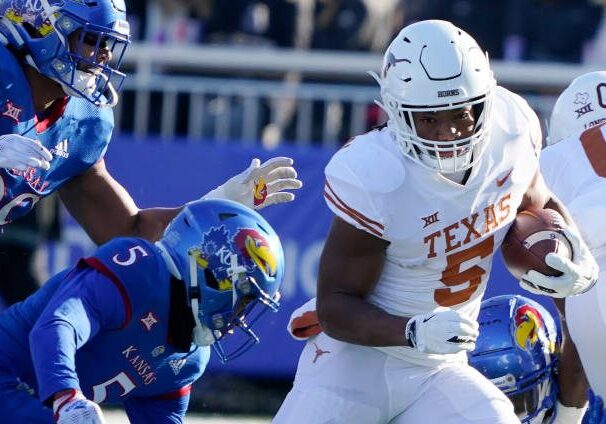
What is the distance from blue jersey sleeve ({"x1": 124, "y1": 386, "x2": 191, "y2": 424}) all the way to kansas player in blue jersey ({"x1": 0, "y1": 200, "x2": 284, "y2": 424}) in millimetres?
97

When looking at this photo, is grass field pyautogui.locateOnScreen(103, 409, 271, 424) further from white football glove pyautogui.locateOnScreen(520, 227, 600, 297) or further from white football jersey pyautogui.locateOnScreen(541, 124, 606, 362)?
white football glove pyautogui.locateOnScreen(520, 227, 600, 297)

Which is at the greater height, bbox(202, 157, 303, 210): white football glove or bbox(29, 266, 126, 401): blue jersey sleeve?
bbox(29, 266, 126, 401): blue jersey sleeve

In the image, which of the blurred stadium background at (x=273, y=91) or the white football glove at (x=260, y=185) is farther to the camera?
the blurred stadium background at (x=273, y=91)

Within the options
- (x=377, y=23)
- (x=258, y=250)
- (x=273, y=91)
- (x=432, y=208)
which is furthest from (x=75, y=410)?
(x=377, y=23)

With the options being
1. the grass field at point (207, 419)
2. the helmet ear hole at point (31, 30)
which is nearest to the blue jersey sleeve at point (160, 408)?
the helmet ear hole at point (31, 30)

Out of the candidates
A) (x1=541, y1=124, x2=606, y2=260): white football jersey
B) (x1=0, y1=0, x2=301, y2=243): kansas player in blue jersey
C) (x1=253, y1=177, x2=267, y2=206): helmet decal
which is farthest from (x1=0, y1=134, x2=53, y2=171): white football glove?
(x1=541, y1=124, x2=606, y2=260): white football jersey

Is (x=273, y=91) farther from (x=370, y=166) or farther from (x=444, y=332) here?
(x=444, y=332)

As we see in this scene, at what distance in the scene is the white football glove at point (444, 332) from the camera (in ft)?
13.0

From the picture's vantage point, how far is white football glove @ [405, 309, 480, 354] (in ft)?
13.0

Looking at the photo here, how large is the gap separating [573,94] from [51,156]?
6.46 feet

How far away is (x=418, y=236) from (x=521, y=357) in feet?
2.10

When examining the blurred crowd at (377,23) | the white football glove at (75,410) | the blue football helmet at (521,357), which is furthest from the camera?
the blurred crowd at (377,23)

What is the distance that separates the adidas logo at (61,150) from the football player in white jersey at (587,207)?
1.64 meters

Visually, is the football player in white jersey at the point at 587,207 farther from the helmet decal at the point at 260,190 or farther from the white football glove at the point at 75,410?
the white football glove at the point at 75,410
